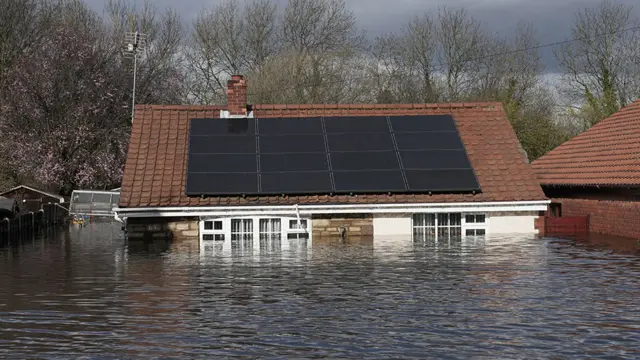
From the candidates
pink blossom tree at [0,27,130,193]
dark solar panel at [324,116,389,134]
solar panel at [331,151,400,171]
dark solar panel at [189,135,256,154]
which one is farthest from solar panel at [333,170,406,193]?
pink blossom tree at [0,27,130,193]

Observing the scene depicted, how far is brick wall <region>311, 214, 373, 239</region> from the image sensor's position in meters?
29.5

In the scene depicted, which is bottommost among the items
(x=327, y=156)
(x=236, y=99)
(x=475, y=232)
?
(x=475, y=232)

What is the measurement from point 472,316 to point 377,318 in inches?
58.9

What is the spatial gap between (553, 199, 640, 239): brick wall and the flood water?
3350 millimetres

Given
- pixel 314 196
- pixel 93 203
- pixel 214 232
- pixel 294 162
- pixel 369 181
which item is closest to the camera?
pixel 214 232

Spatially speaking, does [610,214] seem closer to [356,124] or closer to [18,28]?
[356,124]

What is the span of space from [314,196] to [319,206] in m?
0.55

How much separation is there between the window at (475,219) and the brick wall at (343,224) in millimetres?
3214

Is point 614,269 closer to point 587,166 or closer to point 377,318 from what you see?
point 377,318

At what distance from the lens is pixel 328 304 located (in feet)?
53.4

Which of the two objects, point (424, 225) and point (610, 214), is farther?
point (424, 225)

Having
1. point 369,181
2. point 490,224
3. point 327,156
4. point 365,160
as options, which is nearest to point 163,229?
point 327,156

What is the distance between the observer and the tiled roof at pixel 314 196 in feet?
95.9

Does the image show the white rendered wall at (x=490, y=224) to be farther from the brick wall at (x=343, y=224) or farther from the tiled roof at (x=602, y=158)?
the tiled roof at (x=602, y=158)
